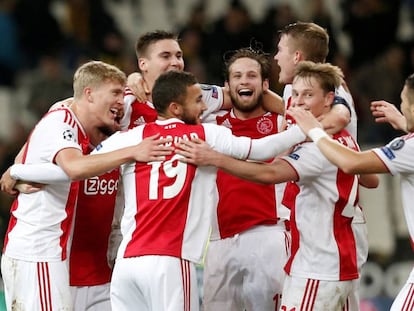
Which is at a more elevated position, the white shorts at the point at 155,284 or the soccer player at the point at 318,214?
the soccer player at the point at 318,214

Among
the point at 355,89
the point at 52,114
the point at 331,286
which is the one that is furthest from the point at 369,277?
the point at 52,114

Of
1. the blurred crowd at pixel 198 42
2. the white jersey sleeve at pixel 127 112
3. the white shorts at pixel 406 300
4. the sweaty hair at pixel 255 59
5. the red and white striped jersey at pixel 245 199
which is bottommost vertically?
the white shorts at pixel 406 300

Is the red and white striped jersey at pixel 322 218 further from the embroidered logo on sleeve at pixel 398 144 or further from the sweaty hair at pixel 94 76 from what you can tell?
the sweaty hair at pixel 94 76

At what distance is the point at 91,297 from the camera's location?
814 centimetres

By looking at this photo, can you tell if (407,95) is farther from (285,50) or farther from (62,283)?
(62,283)

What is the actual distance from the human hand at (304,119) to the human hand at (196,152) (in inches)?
21.9

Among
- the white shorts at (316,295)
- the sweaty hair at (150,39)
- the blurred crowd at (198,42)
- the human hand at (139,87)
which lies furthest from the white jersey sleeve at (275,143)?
the blurred crowd at (198,42)

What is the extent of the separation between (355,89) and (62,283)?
24.0ft

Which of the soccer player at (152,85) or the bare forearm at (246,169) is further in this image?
the soccer player at (152,85)

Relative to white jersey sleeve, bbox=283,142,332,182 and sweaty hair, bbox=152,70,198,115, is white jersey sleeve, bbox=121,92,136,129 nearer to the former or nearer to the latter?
sweaty hair, bbox=152,70,198,115

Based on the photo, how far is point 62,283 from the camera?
770 cm

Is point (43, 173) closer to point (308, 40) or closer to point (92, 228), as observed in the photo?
point (92, 228)

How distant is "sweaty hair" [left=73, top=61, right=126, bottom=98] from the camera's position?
7.82 meters

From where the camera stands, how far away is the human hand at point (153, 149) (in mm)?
7195
